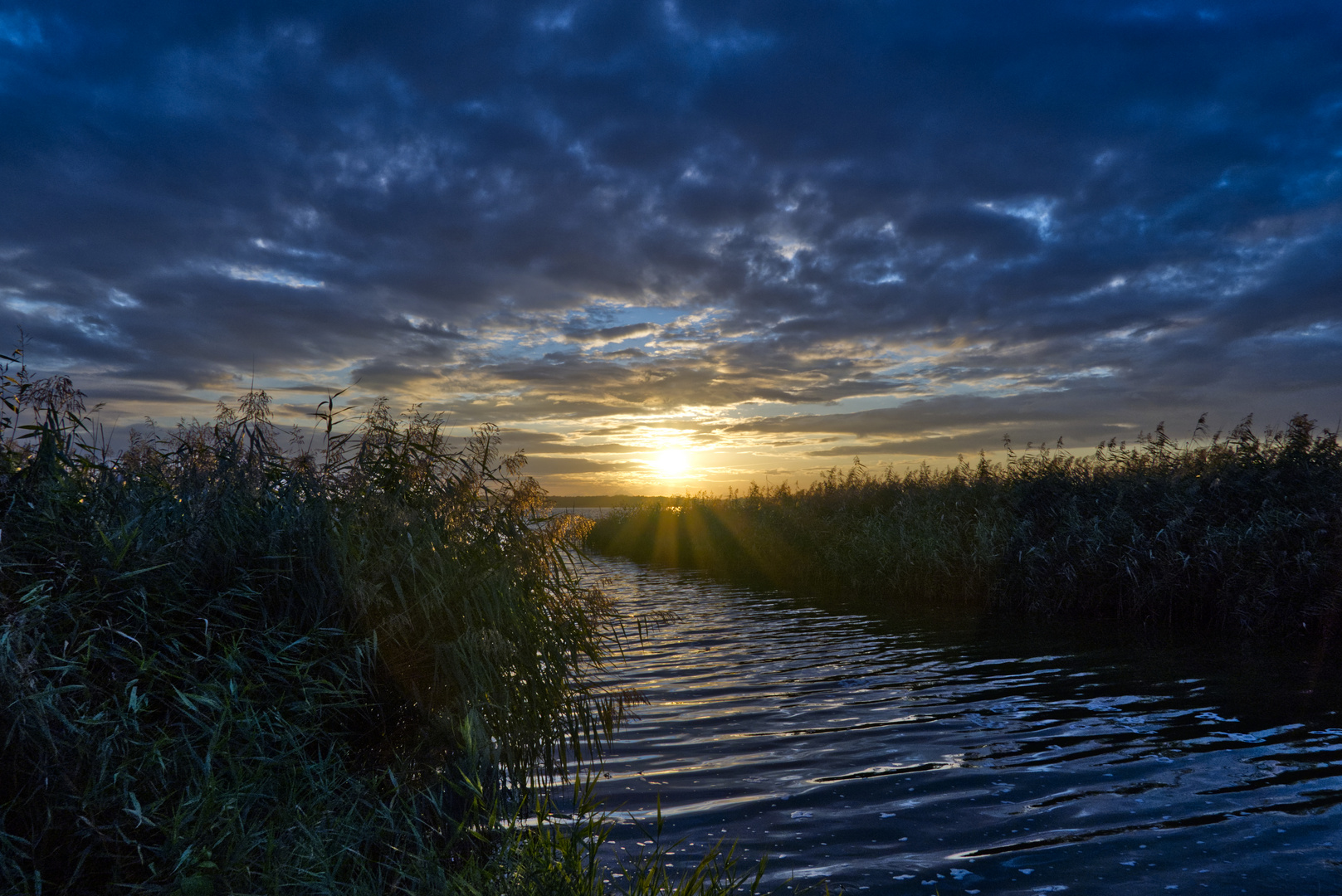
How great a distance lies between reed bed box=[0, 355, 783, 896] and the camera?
4262mm

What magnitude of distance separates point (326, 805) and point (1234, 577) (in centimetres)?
1746

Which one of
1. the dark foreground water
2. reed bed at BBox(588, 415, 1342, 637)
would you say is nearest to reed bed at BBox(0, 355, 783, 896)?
the dark foreground water

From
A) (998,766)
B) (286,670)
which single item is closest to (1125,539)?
(998,766)

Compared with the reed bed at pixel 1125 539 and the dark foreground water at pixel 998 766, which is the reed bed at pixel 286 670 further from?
the reed bed at pixel 1125 539

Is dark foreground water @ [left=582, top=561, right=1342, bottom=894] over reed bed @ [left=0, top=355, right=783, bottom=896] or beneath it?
beneath

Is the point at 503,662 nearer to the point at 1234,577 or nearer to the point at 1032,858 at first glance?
the point at 1032,858

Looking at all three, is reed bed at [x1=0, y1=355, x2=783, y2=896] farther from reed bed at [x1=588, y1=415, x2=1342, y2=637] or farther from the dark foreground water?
reed bed at [x1=588, y1=415, x2=1342, y2=637]

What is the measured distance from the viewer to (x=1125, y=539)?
1744 centimetres

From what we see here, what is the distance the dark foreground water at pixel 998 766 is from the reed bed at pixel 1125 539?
1951mm

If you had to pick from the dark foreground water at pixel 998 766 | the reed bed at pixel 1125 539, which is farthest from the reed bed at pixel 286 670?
the reed bed at pixel 1125 539

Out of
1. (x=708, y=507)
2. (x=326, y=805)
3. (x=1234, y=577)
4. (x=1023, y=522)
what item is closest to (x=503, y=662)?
(x=326, y=805)

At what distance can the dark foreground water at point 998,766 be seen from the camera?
19.9 feet

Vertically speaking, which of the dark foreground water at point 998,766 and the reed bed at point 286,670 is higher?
the reed bed at point 286,670

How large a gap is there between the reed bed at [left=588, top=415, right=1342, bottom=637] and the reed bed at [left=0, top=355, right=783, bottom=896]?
573 inches
